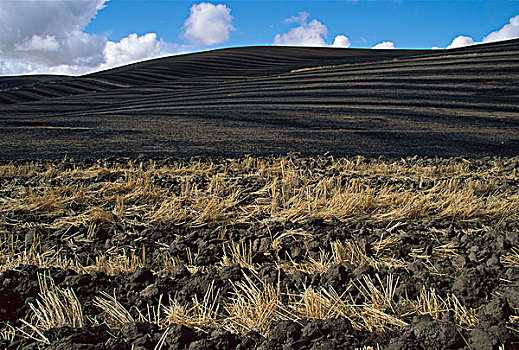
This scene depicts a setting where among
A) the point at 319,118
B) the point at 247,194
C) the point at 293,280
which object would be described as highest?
the point at 319,118

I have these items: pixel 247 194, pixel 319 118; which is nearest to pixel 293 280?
pixel 247 194

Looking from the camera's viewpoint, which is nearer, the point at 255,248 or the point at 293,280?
the point at 293,280

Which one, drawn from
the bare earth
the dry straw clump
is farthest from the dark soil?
the dry straw clump

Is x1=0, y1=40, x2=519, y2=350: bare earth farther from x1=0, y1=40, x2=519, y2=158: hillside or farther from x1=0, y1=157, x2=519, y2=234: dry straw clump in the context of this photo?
x1=0, y1=40, x2=519, y2=158: hillside

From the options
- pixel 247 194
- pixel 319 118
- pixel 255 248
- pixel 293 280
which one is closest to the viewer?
pixel 293 280

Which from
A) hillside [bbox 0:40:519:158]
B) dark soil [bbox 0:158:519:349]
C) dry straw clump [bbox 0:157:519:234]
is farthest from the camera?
hillside [bbox 0:40:519:158]

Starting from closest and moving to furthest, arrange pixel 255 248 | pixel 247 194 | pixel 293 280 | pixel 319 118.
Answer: pixel 293 280 → pixel 255 248 → pixel 247 194 → pixel 319 118

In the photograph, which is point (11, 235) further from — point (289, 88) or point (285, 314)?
point (289, 88)

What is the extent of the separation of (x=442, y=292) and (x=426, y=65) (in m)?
15.3

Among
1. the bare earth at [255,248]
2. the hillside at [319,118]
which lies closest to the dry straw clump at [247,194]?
the bare earth at [255,248]

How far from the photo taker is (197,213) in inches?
103

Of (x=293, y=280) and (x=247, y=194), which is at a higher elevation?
(x=247, y=194)

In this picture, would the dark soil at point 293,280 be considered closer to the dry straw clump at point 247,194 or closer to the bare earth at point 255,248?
the bare earth at point 255,248

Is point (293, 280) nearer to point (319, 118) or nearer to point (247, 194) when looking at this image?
point (247, 194)
